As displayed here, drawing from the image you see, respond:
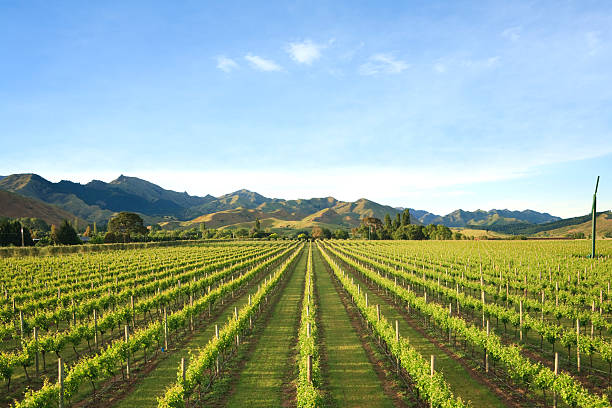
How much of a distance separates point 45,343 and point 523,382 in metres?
17.1

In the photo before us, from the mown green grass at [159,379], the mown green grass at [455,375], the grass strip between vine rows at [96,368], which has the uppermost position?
the grass strip between vine rows at [96,368]

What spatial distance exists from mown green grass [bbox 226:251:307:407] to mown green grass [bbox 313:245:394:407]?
170cm

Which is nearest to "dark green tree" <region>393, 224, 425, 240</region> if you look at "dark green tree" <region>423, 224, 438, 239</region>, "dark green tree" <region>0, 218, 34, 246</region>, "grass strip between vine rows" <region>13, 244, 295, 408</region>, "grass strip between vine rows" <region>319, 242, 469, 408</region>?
"dark green tree" <region>423, 224, 438, 239</region>

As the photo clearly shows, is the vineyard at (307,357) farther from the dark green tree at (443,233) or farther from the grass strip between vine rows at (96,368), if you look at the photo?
the dark green tree at (443,233)

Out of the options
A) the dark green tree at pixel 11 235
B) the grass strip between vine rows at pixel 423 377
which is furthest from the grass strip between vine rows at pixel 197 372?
the dark green tree at pixel 11 235

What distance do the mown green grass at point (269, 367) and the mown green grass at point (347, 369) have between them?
5.57 ft

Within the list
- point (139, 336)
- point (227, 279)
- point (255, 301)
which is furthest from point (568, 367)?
point (227, 279)

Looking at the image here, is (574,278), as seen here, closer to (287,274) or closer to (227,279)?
(287,274)

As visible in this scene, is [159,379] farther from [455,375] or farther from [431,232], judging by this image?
[431,232]

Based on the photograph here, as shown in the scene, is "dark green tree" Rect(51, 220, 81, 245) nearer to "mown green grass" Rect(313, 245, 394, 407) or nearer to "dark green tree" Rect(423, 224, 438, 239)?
"mown green grass" Rect(313, 245, 394, 407)

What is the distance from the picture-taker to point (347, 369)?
1345cm

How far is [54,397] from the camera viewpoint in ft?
30.9

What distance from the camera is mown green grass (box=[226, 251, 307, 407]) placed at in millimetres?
11297

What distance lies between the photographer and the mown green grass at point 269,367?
1130 cm
